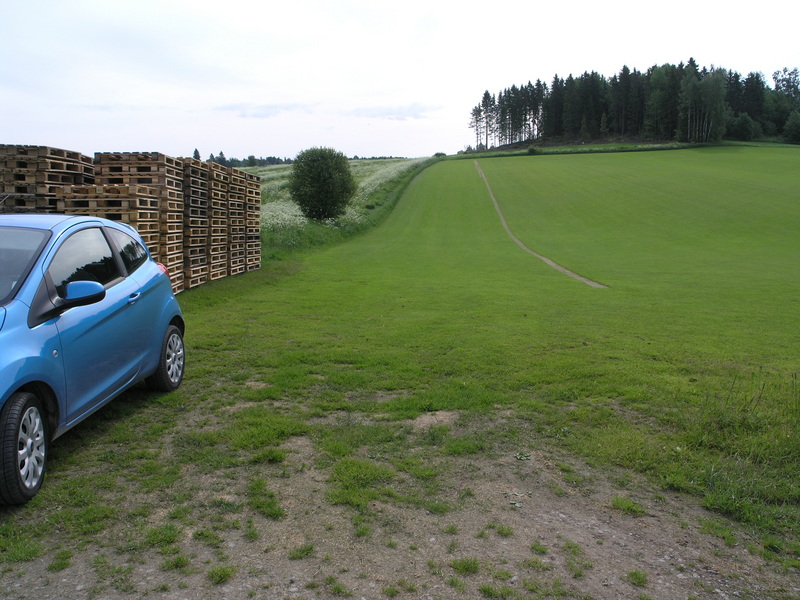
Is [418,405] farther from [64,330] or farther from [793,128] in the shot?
[793,128]

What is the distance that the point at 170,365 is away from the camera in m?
6.01

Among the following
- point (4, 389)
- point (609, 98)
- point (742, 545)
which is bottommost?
point (742, 545)

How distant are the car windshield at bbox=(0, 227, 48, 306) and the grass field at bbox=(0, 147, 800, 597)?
141 cm

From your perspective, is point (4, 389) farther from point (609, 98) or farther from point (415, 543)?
point (609, 98)

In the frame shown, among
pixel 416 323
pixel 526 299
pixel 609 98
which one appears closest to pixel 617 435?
pixel 416 323

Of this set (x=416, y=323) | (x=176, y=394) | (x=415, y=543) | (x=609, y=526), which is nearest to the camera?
(x=415, y=543)

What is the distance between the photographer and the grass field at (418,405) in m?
3.65

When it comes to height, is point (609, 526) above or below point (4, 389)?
below

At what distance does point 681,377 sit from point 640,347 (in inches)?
62.3

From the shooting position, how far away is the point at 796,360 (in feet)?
25.1

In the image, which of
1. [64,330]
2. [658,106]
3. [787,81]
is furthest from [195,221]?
[787,81]

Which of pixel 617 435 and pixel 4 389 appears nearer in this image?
pixel 4 389

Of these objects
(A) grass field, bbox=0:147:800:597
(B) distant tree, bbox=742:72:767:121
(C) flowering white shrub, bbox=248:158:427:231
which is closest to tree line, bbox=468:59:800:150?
(B) distant tree, bbox=742:72:767:121

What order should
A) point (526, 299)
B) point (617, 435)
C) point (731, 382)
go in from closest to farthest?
point (617, 435) → point (731, 382) → point (526, 299)
